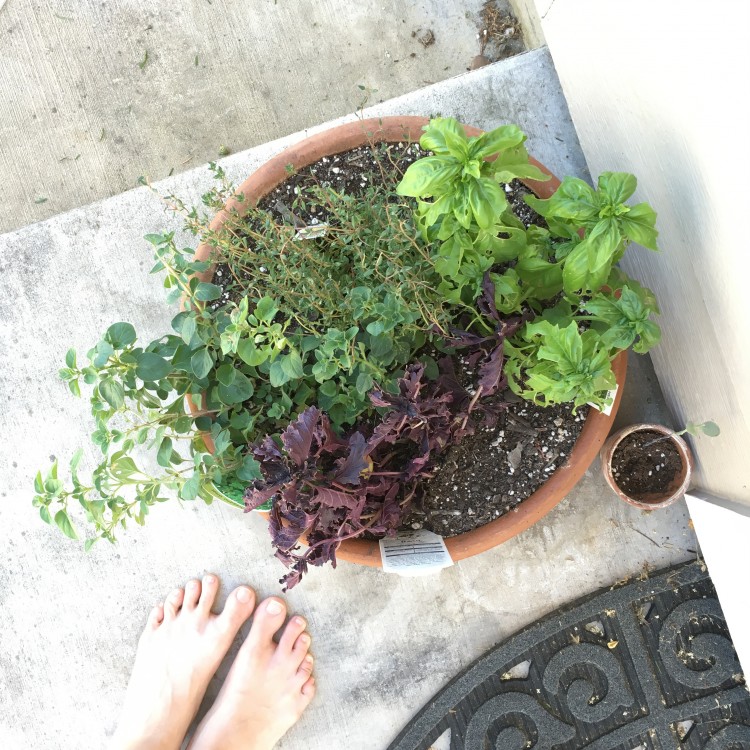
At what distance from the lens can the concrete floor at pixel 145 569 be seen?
1.79 meters

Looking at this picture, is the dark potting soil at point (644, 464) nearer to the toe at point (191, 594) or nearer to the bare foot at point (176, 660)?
the bare foot at point (176, 660)

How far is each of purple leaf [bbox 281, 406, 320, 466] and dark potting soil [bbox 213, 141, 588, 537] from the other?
0.41 meters

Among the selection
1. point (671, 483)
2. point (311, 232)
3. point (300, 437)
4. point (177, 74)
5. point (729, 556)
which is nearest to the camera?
point (300, 437)

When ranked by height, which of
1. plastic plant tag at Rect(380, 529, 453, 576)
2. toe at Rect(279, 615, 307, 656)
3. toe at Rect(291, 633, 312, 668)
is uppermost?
plastic plant tag at Rect(380, 529, 453, 576)

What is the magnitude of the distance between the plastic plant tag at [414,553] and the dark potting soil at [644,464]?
1.77 feet

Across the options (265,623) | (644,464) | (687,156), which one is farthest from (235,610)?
(687,156)

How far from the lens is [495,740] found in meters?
1.73

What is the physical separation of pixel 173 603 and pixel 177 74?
Result: 1.58 m

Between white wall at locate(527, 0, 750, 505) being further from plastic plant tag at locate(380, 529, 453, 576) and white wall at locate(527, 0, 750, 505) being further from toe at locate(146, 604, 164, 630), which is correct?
toe at locate(146, 604, 164, 630)

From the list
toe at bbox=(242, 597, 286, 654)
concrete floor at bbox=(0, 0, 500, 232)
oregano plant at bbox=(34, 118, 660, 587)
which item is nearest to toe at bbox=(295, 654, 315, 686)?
toe at bbox=(242, 597, 286, 654)

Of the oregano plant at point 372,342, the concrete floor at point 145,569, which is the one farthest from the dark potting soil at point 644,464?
the oregano plant at point 372,342

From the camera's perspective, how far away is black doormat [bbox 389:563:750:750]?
1697 mm

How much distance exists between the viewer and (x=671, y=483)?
5.39 feet

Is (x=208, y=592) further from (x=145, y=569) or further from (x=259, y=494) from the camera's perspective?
(x=259, y=494)
